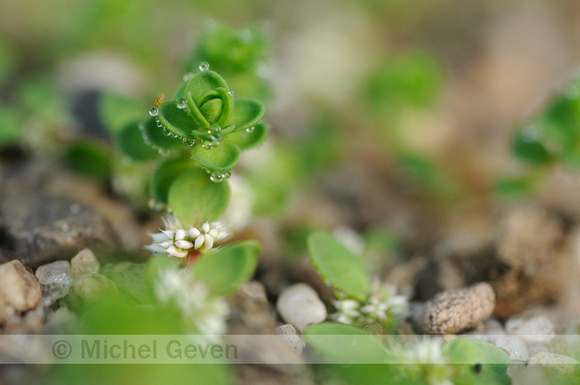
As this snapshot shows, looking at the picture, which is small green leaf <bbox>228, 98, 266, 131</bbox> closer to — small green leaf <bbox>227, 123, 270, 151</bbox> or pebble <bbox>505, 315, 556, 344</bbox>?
small green leaf <bbox>227, 123, 270, 151</bbox>

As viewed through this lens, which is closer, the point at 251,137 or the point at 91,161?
the point at 251,137

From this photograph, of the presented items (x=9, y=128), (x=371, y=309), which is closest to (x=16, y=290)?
(x=371, y=309)

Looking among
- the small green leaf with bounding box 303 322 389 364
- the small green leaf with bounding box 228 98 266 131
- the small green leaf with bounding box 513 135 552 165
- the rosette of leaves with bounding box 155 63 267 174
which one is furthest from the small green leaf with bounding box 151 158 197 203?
the small green leaf with bounding box 513 135 552 165

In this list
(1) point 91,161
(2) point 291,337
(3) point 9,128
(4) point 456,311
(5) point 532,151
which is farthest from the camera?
(5) point 532,151

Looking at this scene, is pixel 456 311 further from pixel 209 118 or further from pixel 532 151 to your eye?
pixel 532 151

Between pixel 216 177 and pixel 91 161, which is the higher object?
pixel 91 161

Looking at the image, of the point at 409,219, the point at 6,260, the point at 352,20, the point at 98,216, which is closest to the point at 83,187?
the point at 98,216
